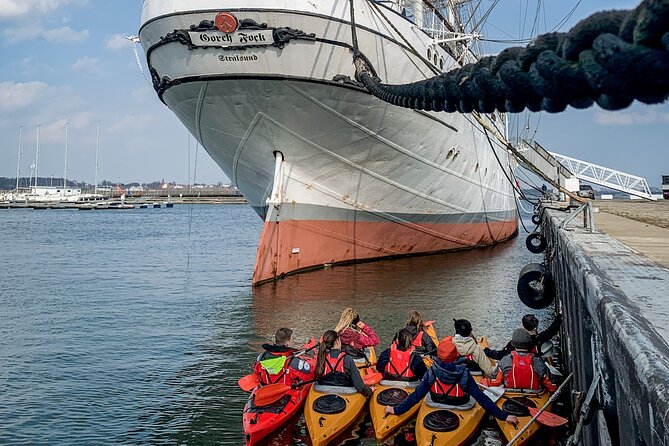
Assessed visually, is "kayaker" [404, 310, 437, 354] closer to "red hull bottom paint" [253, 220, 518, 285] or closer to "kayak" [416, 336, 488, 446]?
"kayak" [416, 336, 488, 446]

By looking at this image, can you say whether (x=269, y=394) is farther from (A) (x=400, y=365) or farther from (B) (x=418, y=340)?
(B) (x=418, y=340)

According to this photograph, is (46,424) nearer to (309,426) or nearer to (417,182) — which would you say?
(309,426)

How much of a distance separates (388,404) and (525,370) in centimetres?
178

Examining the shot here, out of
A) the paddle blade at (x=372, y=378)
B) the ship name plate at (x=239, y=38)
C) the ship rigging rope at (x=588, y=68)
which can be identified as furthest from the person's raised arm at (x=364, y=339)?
the ship name plate at (x=239, y=38)

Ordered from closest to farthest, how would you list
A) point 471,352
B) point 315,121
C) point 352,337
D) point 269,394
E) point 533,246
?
1. point 269,394
2. point 471,352
3. point 352,337
4. point 315,121
5. point 533,246

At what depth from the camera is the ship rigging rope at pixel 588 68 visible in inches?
81.7

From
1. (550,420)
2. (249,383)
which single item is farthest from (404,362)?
(249,383)

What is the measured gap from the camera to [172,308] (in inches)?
659

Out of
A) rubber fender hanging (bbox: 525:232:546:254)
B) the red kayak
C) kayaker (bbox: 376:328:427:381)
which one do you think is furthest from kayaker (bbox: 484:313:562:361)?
rubber fender hanging (bbox: 525:232:546:254)

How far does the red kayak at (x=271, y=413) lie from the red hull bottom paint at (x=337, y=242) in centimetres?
898

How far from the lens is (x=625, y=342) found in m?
2.99

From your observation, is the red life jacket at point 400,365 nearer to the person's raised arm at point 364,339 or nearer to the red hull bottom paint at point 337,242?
the person's raised arm at point 364,339

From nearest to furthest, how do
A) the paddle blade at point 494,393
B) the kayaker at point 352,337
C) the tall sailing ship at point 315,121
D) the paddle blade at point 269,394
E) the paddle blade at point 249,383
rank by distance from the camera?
the paddle blade at point 494,393 < the paddle blade at point 269,394 < the paddle blade at point 249,383 < the kayaker at point 352,337 < the tall sailing ship at point 315,121

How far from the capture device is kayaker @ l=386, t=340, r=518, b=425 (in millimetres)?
7316
